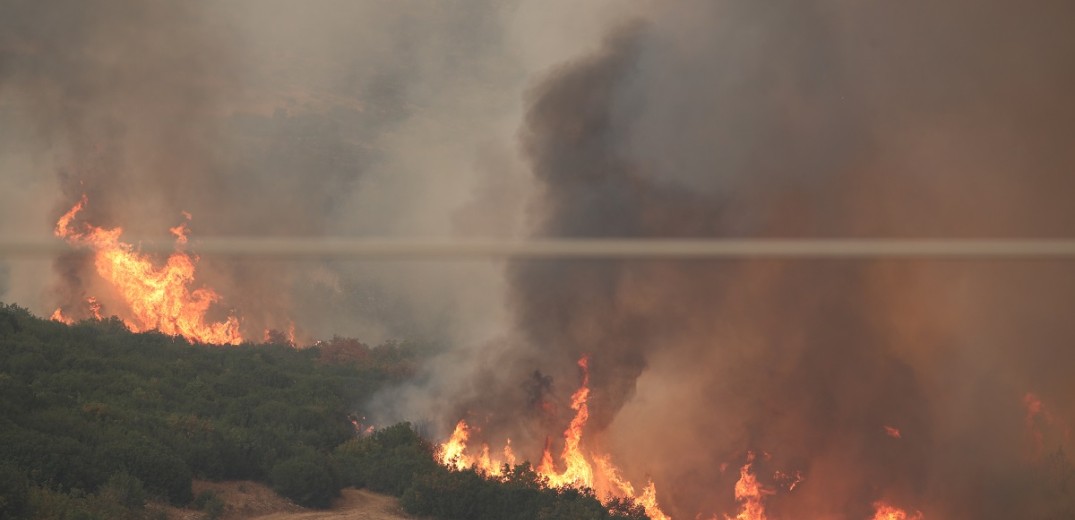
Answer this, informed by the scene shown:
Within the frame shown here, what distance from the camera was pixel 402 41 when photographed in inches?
3885

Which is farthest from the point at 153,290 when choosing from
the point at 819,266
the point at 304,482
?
the point at 304,482

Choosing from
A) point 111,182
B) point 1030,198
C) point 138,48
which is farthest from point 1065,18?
point 138,48

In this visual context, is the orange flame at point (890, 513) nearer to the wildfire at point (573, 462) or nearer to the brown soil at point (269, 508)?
the wildfire at point (573, 462)

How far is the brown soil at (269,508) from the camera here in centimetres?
2453

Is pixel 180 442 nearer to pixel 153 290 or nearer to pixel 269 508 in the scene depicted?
pixel 269 508

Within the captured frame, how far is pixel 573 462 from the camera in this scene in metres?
33.8

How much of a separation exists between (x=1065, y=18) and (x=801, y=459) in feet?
66.5

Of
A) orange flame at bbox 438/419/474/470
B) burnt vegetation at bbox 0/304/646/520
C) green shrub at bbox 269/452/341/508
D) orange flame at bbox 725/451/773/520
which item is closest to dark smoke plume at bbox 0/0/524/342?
burnt vegetation at bbox 0/304/646/520

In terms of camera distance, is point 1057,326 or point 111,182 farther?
point 111,182

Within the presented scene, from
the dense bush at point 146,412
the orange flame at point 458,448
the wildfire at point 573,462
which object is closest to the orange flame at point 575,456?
the wildfire at point 573,462

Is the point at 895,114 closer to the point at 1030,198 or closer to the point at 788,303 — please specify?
the point at 1030,198

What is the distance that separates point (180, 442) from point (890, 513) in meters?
19.8

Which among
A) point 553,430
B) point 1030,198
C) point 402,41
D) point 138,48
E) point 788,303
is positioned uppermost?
point 402,41

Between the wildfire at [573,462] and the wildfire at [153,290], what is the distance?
72.5 feet
